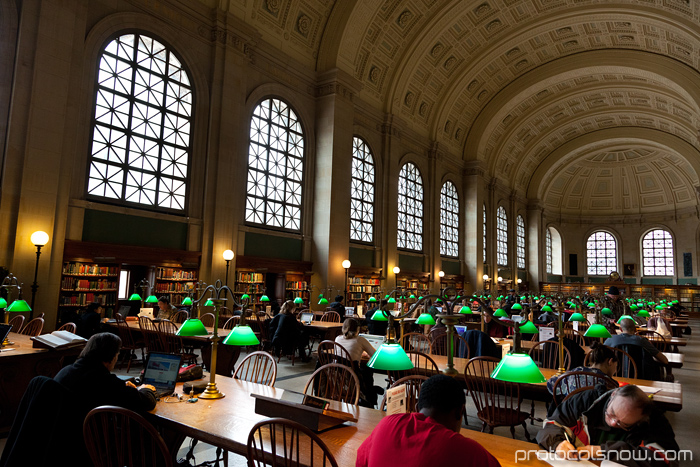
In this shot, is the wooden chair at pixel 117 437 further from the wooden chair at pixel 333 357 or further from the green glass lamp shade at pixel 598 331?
the green glass lamp shade at pixel 598 331

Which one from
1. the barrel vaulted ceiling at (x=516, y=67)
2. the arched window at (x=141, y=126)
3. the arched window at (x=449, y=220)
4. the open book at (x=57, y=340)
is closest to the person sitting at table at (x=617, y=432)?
the open book at (x=57, y=340)

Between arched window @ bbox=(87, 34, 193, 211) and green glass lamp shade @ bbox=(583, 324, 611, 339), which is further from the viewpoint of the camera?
arched window @ bbox=(87, 34, 193, 211)

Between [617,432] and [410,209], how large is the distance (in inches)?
715

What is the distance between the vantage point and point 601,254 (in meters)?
37.8

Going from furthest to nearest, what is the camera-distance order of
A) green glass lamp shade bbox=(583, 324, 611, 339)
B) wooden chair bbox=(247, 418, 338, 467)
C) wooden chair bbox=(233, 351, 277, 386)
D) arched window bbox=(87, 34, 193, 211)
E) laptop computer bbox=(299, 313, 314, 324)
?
1. arched window bbox=(87, 34, 193, 211)
2. laptop computer bbox=(299, 313, 314, 324)
3. green glass lamp shade bbox=(583, 324, 611, 339)
4. wooden chair bbox=(233, 351, 277, 386)
5. wooden chair bbox=(247, 418, 338, 467)

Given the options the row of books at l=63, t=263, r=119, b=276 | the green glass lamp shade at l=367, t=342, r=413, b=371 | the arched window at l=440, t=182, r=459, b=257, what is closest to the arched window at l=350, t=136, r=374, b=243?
the arched window at l=440, t=182, r=459, b=257

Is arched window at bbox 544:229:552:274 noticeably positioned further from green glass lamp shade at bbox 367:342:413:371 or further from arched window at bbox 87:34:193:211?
green glass lamp shade at bbox 367:342:413:371

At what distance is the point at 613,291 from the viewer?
12.6m

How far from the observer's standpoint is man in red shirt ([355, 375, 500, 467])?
1716 mm

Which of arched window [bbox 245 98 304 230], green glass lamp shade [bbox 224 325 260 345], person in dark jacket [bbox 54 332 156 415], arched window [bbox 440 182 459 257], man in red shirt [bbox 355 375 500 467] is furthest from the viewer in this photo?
arched window [bbox 440 182 459 257]

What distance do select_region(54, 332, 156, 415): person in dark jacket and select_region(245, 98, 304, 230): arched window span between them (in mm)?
10609

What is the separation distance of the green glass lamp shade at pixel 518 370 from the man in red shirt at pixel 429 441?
0.46 meters

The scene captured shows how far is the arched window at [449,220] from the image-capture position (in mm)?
23342

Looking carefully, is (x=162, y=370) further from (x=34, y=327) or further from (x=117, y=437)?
(x=34, y=327)
